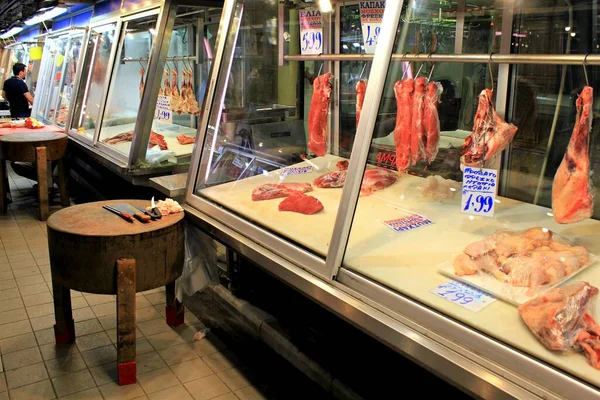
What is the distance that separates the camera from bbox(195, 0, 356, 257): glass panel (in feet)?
11.8

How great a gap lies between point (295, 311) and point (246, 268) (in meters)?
0.66

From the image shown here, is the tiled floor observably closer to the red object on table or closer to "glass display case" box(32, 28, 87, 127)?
the red object on table

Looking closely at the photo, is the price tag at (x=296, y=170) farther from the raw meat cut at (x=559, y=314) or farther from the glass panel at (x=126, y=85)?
the glass panel at (x=126, y=85)

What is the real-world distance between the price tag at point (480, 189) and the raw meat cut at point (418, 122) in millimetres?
483

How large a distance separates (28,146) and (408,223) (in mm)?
5266

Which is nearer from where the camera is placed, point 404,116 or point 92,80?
point 404,116

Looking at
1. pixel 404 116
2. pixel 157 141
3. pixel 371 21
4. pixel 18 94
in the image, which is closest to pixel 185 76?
pixel 157 141

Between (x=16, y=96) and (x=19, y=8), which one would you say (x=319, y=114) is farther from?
(x=19, y=8)

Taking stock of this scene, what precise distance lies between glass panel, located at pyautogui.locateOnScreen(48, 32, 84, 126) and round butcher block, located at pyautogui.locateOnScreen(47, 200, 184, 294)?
527 centimetres

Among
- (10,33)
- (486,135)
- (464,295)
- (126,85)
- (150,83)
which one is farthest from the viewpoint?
(10,33)

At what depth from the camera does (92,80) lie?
23.9 ft

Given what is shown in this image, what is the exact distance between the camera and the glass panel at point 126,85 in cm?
606

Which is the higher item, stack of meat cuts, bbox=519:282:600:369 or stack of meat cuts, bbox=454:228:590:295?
stack of meat cuts, bbox=454:228:590:295

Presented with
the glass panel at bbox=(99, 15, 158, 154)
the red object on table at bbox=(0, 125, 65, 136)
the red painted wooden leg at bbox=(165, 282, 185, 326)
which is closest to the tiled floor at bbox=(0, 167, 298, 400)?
the red painted wooden leg at bbox=(165, 282, 185, 326)
